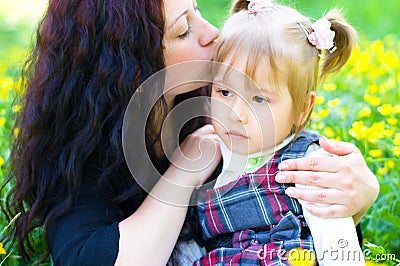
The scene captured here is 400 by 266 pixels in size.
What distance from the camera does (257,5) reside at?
7.33 feet

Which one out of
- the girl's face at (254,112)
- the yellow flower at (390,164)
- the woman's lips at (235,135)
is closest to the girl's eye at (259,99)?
the girl's face at (254,112)

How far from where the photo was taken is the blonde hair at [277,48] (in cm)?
210

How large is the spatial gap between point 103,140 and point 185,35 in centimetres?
40

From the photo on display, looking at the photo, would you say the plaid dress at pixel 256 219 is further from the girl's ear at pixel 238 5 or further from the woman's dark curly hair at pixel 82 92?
the girl's ear at pixel 238 5

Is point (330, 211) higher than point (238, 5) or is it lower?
lower

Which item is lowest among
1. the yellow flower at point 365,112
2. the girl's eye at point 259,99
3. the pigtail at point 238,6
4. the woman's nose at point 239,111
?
the yellow flower at point 365,112

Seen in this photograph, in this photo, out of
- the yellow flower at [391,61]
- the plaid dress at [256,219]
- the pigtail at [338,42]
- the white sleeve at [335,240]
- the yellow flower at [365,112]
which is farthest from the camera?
the yellow flower at [391,61]

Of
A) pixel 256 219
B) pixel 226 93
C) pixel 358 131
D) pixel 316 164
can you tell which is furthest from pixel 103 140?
pixel 358 131

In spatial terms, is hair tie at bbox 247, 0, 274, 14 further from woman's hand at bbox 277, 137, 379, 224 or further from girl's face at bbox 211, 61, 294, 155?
woman's hand at bbox 277, 137, 379, 224

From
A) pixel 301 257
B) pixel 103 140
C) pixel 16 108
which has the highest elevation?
pixel 103 140

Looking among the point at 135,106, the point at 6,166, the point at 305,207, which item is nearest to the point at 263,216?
the point at 305,207

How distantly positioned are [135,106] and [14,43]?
4025mm

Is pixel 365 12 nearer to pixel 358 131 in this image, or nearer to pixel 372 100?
pixel 372 100

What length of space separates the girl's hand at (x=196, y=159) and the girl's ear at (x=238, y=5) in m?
0.39
